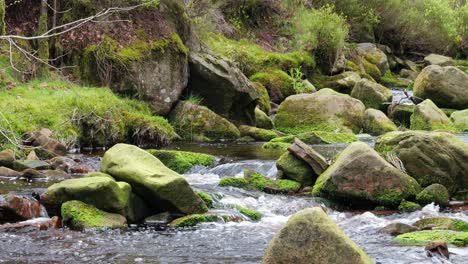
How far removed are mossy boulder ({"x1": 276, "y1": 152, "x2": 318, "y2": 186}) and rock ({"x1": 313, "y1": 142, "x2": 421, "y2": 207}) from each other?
3.54ft

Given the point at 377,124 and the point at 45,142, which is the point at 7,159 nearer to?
the point at 45,142

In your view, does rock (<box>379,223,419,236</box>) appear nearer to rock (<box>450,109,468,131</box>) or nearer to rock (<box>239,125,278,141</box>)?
rock (<box>239,125,278,141</box>)

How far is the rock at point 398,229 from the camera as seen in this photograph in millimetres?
8180

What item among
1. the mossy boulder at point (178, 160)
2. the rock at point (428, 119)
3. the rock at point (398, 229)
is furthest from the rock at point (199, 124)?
the rock at point (398, 229)

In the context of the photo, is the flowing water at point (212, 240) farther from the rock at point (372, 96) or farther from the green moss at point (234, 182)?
the rock at point (372, 96)

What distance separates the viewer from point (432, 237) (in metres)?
7.73

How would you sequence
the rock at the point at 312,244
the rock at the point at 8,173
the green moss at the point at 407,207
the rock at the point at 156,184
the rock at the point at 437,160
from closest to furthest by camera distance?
1. the rock at the point at 312,244
2. the rock at the point at 156,184
3. the green moss at the point at 407,207
4. the rock at the point at 437,160
5. the rock at the point at 8,173

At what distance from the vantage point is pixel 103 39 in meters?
17.2

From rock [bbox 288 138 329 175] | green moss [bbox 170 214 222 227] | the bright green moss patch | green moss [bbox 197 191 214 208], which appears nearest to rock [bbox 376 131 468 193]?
rock [bbox 288 138 329 175]

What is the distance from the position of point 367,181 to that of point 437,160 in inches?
59.3

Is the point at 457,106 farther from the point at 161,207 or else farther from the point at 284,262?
the point at 284,262

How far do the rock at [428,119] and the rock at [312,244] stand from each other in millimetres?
12734

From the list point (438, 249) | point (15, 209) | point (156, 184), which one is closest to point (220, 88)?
point (156, 184)

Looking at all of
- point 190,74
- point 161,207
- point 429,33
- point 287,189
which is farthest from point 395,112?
point 429,33
